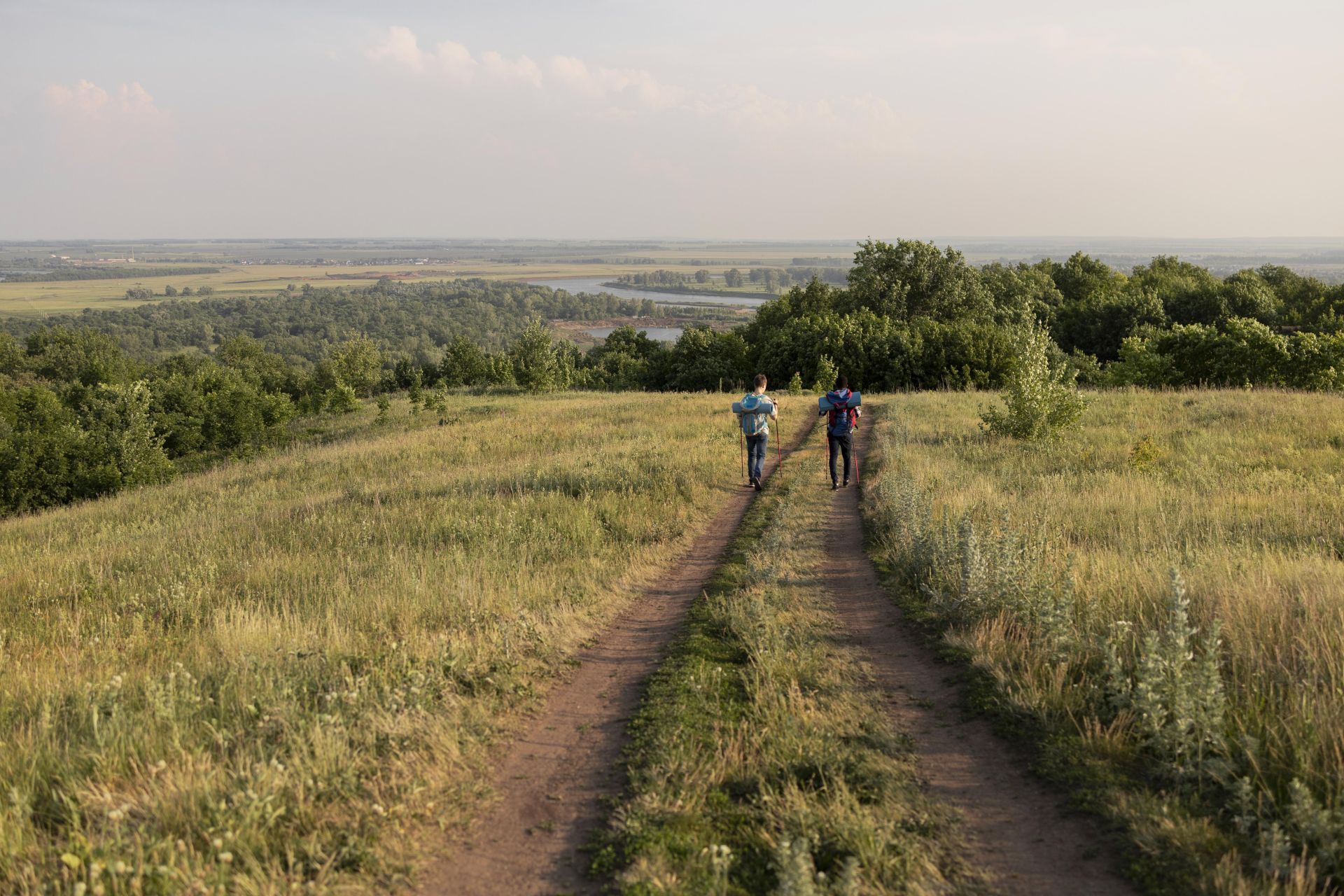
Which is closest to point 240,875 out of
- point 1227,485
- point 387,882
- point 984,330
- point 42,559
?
point 387,882

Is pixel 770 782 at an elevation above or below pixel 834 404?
below

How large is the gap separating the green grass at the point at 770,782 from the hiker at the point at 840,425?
7.63 metres

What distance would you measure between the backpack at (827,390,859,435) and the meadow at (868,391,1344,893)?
1155mm

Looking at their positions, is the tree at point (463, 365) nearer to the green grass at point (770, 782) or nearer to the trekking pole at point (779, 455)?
the trekking pole at point (779, 455)

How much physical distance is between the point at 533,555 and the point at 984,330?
43270mm

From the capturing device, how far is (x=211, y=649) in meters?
7.06

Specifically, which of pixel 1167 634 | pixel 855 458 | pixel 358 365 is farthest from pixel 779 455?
pixel 358 365

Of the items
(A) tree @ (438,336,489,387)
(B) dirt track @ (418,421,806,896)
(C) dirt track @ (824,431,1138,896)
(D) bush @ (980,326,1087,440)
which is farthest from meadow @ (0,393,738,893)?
(A) tree @ (438,336,489,387)

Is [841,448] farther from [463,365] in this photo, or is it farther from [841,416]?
[463,365]

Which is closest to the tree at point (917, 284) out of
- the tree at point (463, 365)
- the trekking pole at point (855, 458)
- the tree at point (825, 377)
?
the tree at point (825, 377)

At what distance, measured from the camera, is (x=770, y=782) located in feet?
15.7

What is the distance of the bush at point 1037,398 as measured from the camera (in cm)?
1875

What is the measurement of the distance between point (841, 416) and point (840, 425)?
0.16 m

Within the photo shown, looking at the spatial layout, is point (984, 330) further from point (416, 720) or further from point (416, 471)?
point (416, 720)
